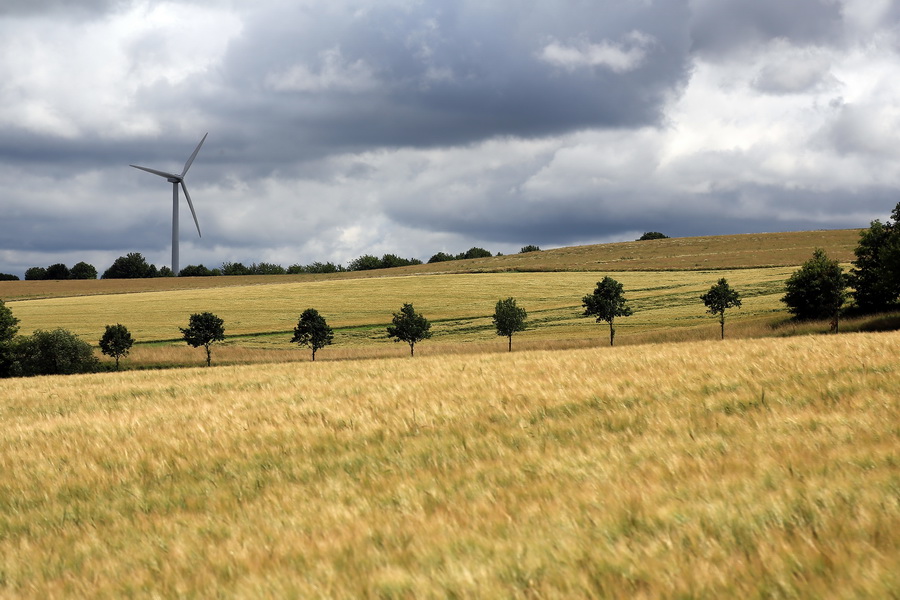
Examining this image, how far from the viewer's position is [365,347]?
2484 inches

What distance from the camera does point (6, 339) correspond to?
65.0 metres

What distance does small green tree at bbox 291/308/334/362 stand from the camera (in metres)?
61.8

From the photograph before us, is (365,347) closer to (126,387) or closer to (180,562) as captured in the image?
(126,387)

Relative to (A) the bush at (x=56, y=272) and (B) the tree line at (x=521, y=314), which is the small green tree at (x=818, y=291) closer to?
(B) the tree line at (x=521, y=314)

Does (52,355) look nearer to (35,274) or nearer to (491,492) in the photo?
(491,492)

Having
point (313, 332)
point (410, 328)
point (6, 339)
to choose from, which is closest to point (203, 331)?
point (313, 332)

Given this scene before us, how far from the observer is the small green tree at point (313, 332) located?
203 feet

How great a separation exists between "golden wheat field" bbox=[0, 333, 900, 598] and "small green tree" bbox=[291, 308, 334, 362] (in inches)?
1946

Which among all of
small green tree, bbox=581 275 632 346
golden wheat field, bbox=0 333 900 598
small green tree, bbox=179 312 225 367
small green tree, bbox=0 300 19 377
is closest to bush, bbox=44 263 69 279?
small green tree, bbox=0 300 19 377

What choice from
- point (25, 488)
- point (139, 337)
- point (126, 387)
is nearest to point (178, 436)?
point (25, 488)

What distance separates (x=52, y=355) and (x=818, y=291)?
6144 centimetres

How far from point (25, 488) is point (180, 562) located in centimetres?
415

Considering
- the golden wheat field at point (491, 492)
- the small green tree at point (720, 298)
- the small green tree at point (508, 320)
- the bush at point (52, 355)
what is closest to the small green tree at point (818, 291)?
the small green tree at point (720, 298)

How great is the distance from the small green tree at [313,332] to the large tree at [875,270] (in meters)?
42.3
